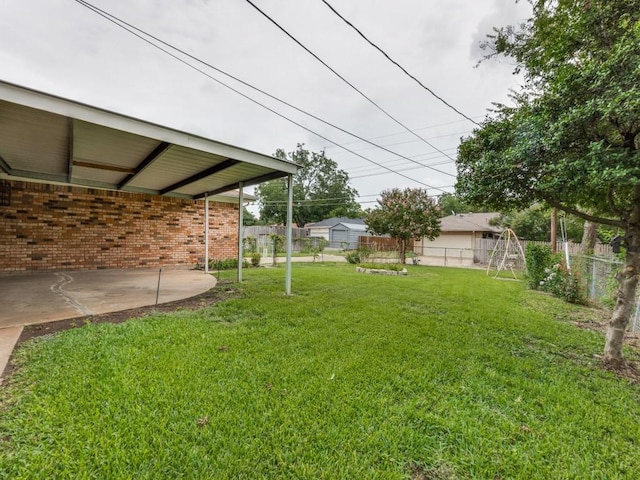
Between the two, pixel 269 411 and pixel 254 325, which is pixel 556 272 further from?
pixel 269 411

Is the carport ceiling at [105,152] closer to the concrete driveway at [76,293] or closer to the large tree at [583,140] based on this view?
the concrete driveway at [76,293]

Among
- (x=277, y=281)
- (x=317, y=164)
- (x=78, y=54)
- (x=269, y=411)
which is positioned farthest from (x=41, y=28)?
(x=317, y=164)

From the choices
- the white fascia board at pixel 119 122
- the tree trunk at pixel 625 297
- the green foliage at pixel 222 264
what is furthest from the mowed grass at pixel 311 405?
the green foliage at pixel 222 264

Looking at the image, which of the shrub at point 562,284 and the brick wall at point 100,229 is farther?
the brick wall at point 100,229

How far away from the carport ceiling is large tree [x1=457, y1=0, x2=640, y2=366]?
3.50 metres

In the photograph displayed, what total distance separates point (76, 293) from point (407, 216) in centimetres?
1225

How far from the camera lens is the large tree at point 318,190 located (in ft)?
122

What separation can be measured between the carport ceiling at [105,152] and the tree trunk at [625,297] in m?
4.87

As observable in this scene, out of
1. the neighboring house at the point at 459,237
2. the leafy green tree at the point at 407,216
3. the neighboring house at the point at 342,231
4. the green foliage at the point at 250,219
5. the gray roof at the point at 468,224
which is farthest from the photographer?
the green foliage at the point at 250,219

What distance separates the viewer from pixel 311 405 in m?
2.19

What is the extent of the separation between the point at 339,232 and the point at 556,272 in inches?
915

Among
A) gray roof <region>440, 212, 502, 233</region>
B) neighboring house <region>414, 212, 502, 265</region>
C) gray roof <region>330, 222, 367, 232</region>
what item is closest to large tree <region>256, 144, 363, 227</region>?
gray roof <region>330, 222, 367, 232</region>

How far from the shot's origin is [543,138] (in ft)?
9.21

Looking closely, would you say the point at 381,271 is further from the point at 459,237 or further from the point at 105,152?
the point at 459,237
